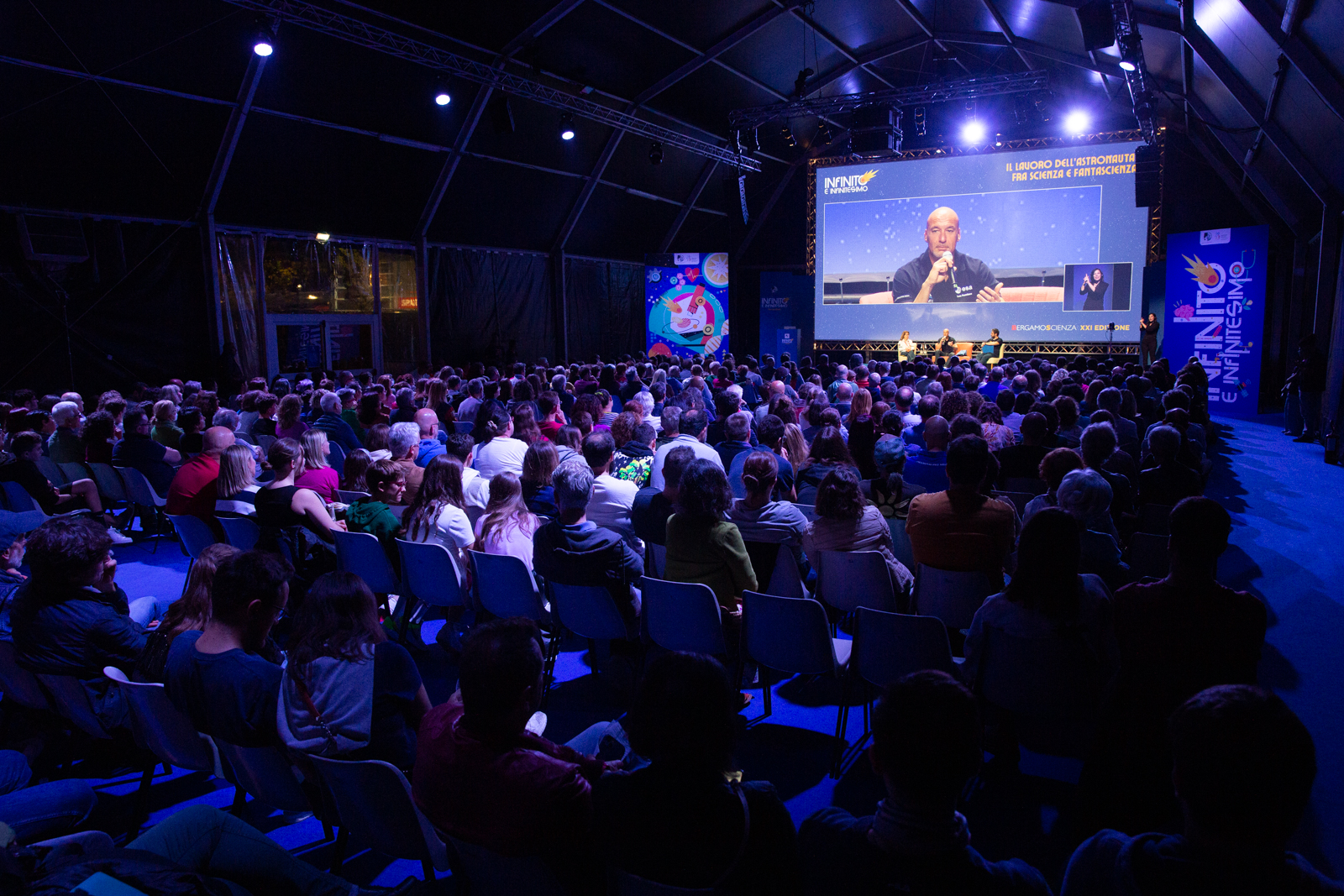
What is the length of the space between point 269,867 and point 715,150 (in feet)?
54.6

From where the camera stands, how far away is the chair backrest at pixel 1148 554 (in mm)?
4027

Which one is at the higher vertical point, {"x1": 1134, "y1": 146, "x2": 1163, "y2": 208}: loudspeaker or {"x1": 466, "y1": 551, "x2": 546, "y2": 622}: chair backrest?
{"x1": 1134, "y1": 146, "x2": 1163, "y2": 208}: loudspeaker

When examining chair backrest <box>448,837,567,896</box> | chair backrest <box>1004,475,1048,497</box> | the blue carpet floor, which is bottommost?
the blue carpet floor

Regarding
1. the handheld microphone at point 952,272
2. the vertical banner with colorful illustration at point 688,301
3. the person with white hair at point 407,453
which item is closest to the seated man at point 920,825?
the person with white hair at point 407,453

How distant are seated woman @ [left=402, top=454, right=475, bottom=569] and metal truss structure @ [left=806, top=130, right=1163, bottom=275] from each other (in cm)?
1334

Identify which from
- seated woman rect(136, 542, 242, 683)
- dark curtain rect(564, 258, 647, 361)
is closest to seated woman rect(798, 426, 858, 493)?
seated woman rect(136, 542, 242, 683)

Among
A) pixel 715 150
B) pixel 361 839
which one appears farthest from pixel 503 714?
pixel 715 150

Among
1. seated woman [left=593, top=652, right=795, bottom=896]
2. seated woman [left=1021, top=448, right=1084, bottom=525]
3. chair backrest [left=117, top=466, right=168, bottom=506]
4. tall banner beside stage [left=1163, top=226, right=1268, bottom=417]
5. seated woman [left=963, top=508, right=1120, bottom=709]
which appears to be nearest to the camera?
seated woman [left=593, top=652, right=795, bottom=896]

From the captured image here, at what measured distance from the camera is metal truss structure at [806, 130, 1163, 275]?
13.6m

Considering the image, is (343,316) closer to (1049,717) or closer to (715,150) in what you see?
(715,150)

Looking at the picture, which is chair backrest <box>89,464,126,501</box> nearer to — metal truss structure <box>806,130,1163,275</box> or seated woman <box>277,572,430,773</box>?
seated woman <box>277,572,430,773</box>

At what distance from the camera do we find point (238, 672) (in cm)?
232

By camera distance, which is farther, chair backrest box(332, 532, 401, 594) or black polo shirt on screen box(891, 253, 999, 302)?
black polo shirt on screen box(891, 253, 999, 302)

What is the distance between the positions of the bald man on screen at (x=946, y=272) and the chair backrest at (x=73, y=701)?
15.1 m
